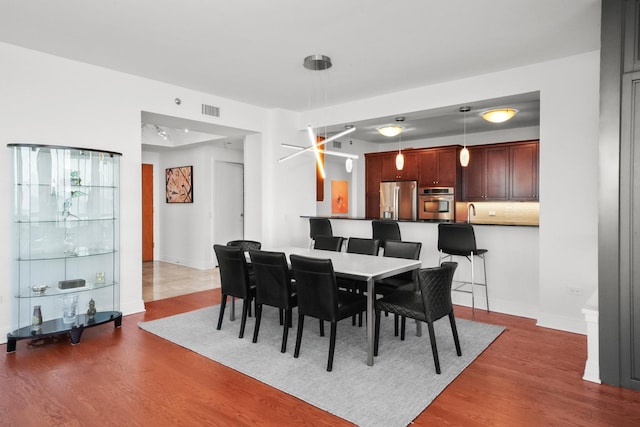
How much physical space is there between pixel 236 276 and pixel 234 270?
62 mm

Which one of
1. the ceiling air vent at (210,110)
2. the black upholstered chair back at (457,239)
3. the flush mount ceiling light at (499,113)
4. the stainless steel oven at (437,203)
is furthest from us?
the stainless steel oven at (437,203)

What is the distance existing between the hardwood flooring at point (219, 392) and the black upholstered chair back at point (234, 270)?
73cm

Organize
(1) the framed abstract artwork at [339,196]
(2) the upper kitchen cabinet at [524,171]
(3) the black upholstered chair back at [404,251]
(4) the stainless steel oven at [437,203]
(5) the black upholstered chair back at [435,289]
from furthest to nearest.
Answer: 1. (1) the framed abstract artwork at [339,196]
2. (4) the stainless steel oven at [437,203]
3. (2) the upper kitchen cabinet at [524,171]
4. (3) the black upholstered chair back at [404,251]
5. (5) the black upholstered chair back at [435,289]

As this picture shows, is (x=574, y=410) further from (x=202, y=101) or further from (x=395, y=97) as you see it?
(x=202, y=101)

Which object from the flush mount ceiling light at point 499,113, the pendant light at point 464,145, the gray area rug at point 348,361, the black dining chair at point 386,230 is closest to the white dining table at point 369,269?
the gray area rug at point 348,361

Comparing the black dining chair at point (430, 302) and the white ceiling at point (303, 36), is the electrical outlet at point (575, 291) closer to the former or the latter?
the black dining chair at point (430, 302)

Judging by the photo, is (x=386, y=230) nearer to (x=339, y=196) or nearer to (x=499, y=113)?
(x=499, y=113)

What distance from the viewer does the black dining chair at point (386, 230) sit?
500 centimetres

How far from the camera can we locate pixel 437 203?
24.7 feet

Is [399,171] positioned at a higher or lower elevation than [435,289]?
higher

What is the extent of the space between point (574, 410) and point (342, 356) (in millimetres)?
1622

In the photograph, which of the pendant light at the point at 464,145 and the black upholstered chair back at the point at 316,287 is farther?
the pendant light at the point at 464,145

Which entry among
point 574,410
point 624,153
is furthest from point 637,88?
point 574,410

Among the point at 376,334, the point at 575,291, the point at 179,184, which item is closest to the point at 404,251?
the point at 376,334
